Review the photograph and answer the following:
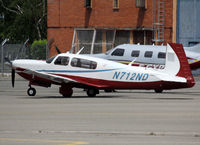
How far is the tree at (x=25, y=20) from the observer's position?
241 ft

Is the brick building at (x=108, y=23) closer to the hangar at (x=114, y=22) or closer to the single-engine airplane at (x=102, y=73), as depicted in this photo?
the hangar at (x=114, y=22)

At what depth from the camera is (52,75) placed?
2333 cm

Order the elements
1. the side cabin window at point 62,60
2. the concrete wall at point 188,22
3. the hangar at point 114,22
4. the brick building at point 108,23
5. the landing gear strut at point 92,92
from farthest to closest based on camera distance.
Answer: the brick building at point 108,23
the hangar at point 114,22
the concrete wall at point 188,22
the landing gear strut at point 92,92
the side cabin window at point 62,60

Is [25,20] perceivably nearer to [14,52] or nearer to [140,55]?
[14,52]

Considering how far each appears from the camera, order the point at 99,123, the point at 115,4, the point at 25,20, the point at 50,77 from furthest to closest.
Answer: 1. the point at 25,20
2. the point at 115,4
3. the point at 50,77
4. the point at 99,123

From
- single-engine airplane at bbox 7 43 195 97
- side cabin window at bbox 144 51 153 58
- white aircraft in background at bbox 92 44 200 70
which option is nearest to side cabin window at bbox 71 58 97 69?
single-engine airplane at bbox 7 43 195 97

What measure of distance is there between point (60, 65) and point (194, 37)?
80.5ft

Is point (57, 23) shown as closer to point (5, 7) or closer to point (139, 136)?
point (5, 7)

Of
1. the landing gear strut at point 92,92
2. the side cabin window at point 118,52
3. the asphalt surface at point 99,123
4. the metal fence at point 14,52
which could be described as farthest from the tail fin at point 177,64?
the metal fence at point 14,52

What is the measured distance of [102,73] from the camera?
75.5ft

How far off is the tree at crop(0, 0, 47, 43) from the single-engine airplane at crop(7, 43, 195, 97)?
4914cm

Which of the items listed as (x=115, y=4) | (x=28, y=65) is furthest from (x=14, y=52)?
(x=28, y=65)

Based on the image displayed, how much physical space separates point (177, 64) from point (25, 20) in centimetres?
5394

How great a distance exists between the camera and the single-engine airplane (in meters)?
22.0
